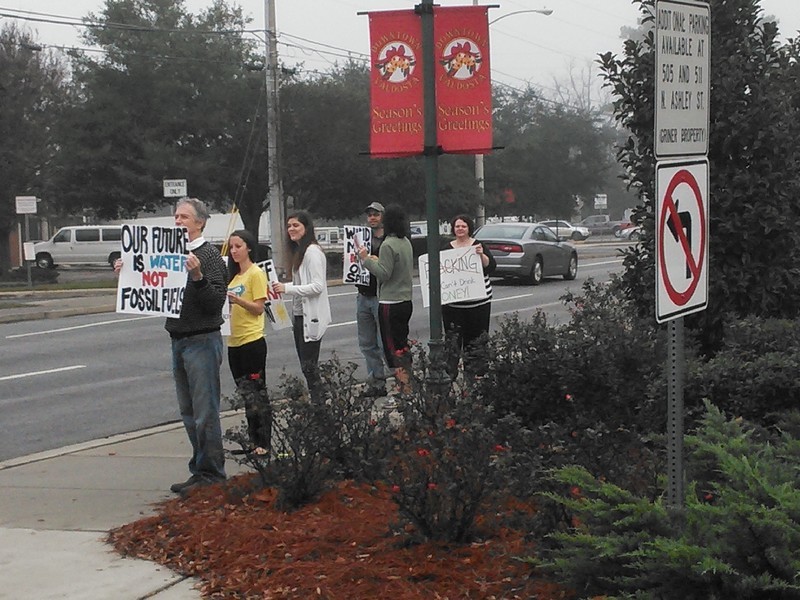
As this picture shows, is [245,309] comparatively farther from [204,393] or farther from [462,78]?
[462,78]

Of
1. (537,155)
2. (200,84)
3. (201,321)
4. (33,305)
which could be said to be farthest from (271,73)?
(537,155)

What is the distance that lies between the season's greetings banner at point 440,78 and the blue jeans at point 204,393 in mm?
2067

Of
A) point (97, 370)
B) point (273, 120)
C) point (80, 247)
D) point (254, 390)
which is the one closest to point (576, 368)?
point (254, 390)

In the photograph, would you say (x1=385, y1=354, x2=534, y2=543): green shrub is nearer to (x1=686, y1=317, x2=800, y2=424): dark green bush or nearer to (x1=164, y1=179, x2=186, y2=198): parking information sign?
(x1=686, y1=317, x2=800, y2=424): dark green bush

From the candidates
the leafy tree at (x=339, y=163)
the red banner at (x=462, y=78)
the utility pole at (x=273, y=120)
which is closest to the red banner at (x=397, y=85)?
the red banner at (x=462, y=78)

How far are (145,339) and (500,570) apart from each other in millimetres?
14645

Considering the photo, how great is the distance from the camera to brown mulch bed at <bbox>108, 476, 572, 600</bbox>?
5.37 metres

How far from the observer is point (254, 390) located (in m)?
7.39

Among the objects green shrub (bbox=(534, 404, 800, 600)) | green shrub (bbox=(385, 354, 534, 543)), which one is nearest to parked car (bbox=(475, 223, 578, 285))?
green shrub (bbox=(385, 354, 534, 543))

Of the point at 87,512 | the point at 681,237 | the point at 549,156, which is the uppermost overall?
the point at 549,156

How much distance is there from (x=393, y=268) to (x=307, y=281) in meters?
1.29

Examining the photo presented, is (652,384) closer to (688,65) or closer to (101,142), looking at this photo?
(688,65)

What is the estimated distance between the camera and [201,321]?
774 cm

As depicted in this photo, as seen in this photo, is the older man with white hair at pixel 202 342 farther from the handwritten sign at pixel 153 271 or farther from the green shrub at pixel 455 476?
the green shrub at pixel 455 476
